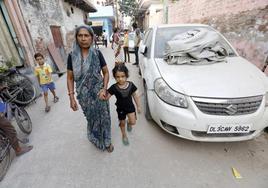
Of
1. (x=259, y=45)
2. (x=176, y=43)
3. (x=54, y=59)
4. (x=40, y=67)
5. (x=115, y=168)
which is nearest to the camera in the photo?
(x=115, y=168)

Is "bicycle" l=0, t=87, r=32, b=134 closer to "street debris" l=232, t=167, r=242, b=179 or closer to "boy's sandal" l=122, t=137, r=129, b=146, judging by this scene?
"boy's sandal" l=122, t=137, r=129, b=146

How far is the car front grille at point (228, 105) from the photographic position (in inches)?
71.2

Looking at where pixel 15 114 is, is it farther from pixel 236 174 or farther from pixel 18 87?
pixel 236 174

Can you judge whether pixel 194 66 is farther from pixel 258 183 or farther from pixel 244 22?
pixel 244 22

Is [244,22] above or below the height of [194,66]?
above

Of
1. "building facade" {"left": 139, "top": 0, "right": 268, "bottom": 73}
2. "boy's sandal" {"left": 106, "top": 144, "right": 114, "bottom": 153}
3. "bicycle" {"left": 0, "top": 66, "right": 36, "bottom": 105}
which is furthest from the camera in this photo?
"building facade" {"left": 139, "top": 0, "right": 268, "bottom": 73}

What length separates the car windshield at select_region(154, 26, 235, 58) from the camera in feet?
9.49

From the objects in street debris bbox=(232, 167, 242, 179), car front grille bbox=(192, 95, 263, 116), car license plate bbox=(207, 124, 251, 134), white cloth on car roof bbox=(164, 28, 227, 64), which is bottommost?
street debris bbox=(232, 167, 242, 179)

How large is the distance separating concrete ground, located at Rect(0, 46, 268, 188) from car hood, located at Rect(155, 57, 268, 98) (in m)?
0.87

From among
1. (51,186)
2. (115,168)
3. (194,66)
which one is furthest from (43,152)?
(194,66)

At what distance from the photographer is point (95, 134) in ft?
7.47

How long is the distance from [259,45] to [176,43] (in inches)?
103

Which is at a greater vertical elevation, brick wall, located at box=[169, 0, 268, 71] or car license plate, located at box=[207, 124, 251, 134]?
brick wall, located at box=[169, 0, 268, 71]

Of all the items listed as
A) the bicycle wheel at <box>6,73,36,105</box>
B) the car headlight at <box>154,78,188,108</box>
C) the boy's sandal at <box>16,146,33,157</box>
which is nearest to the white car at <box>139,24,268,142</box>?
the car headlight at <box>154,78,188,108</box>
